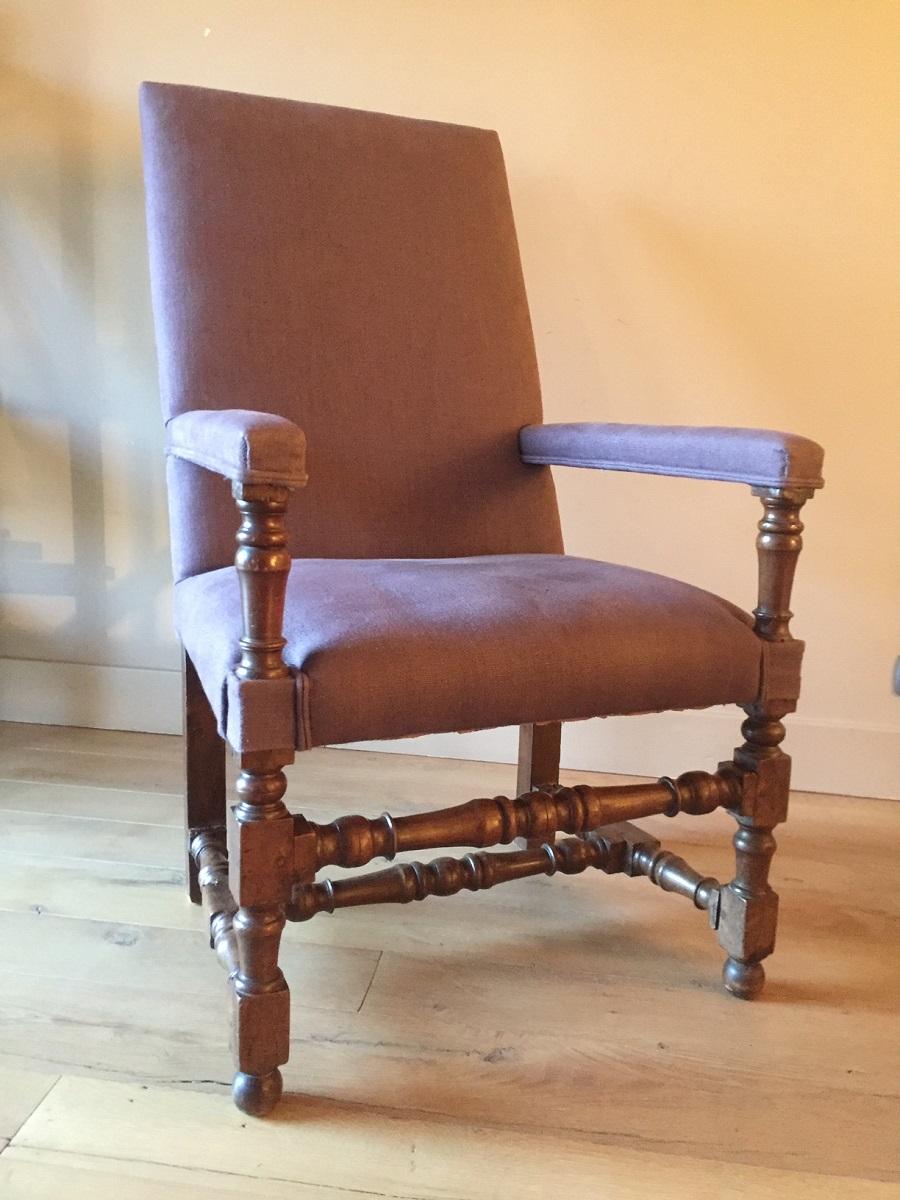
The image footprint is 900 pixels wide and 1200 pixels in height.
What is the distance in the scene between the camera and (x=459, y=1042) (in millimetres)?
950

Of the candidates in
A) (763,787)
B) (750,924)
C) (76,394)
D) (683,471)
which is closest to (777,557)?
(683,471)

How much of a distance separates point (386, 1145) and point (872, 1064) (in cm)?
46

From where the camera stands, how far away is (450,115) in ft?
4.92

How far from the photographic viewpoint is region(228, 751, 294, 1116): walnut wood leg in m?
0.80

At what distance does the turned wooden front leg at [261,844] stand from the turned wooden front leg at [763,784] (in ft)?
1.50

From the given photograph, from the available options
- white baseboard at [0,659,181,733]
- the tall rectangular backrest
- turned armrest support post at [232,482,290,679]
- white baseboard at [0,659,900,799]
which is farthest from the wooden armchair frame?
white baseboard at [0,659,181,733]

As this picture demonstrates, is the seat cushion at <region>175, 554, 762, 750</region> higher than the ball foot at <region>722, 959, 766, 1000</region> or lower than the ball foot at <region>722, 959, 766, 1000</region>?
higher

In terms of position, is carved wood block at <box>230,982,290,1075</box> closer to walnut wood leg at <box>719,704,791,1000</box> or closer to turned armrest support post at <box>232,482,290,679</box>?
turned armrest support post at <box>232,482,290,679</box>

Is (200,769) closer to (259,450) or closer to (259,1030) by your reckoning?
(259,1030)

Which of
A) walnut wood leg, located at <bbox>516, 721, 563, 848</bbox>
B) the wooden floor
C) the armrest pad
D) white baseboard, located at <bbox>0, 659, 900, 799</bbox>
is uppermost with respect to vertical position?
the armrest pad

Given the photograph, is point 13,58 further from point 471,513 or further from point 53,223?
point 471,513

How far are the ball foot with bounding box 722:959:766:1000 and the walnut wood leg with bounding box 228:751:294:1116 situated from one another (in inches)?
18.5

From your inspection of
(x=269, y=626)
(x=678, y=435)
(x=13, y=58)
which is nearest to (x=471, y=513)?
(x=678, y=435)

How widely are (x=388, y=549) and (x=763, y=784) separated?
494mm
